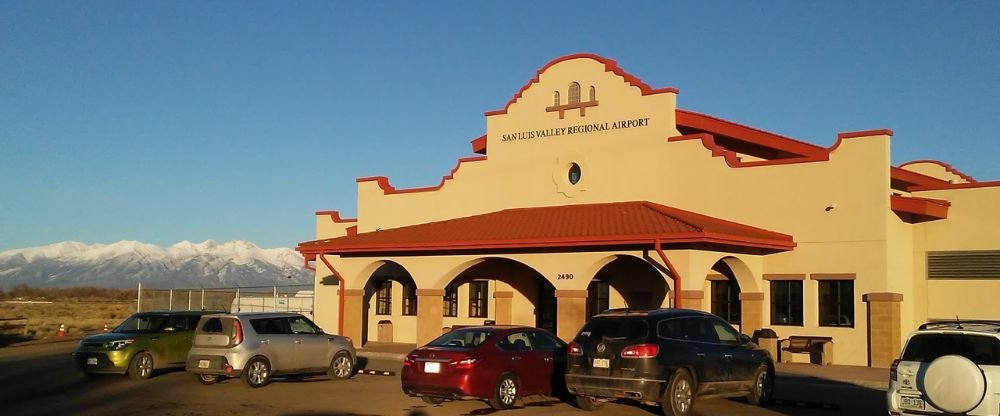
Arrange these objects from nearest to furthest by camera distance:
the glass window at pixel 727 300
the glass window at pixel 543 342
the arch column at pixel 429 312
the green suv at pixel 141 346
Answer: the glass window at pixel 543 342 < the green suv at pixel 141 346 < the glass window at pixel 727 300 < the arch column at pixel 429 312

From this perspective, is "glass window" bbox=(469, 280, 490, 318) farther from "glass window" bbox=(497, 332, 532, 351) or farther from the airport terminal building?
"glass window" bbox=(497, 332, 532, 351)

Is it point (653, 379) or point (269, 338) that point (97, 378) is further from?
point (653, 379)

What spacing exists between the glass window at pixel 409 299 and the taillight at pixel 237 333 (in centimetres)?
1404

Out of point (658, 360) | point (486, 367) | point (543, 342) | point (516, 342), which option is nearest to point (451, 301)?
point (543, 342)

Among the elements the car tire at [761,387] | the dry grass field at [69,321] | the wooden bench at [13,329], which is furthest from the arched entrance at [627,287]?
the wooden bench at [13,329]

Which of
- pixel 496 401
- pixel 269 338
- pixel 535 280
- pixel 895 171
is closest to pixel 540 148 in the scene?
pixel 535 280

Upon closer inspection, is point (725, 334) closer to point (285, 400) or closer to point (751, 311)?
point (285, 400)

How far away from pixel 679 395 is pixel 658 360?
64 cm

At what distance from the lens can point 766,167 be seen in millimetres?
25266

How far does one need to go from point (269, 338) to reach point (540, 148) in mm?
12258

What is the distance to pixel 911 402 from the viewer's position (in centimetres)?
1209

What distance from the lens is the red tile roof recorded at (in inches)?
896

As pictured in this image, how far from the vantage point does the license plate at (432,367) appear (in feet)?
51.4

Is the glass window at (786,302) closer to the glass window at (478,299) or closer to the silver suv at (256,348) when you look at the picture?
the glass window at (478,299)
